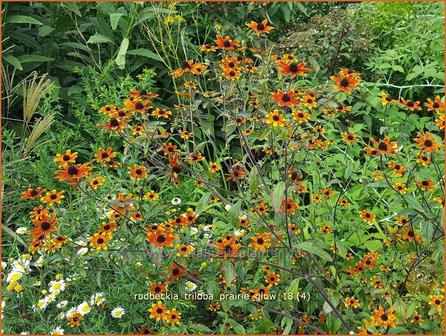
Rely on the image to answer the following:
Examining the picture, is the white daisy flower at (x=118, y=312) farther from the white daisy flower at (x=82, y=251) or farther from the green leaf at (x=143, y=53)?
the green leaf at (x=143, y=53)

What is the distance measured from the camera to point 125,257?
1796 mm

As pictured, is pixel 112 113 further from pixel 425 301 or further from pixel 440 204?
pixel 425 301

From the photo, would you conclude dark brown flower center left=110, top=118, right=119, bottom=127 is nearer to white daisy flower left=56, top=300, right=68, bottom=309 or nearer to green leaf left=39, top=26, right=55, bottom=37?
white daisy flower left=56, top=300, right=68, bottom=309

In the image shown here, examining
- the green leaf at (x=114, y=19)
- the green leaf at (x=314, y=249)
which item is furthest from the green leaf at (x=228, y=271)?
the green leaf at (x=114, y=19)

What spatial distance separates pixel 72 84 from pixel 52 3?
0.47 meters

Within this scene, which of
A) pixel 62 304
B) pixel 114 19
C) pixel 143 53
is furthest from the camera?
pixel 143 53

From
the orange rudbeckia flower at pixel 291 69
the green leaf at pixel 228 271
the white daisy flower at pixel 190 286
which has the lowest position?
the white daisy flower at pixel 190 286

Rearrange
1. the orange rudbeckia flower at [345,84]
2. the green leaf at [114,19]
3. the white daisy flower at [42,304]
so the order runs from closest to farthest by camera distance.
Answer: the orange rudbeckia flower at [345,84], the white daisy flower at [42,304], the green leaf at [114,19]

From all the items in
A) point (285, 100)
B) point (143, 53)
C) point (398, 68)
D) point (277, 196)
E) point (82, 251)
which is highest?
point (285, 100)

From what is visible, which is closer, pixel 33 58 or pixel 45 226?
pixel 45 226

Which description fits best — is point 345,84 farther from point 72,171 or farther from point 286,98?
point 72,171

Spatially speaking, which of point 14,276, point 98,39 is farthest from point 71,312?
point 98,39

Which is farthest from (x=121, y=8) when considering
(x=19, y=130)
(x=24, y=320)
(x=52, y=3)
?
(x=24, y=320)

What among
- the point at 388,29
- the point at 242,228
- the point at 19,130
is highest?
the point at 388,29
